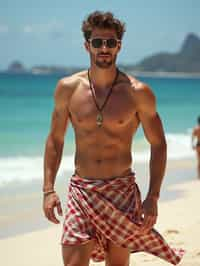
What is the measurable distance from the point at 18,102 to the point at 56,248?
37.4 m

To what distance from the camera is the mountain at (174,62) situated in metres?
150

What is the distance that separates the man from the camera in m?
3.76

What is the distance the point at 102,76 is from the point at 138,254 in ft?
8.28

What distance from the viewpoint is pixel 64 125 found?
157 inches

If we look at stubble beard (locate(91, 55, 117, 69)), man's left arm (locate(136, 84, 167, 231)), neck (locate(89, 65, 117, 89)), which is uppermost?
stubble beard (locate(91, 55, 117, 69))


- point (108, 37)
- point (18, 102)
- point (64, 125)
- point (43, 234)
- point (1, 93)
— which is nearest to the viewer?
point (108, 37)

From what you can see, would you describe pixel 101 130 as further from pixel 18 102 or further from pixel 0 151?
pixel 18 102

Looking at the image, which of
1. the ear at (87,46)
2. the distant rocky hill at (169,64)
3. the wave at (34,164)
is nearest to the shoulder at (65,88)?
the ear at (87,46)

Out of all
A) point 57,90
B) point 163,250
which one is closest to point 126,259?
point 163,250

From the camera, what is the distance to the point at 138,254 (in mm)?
5930

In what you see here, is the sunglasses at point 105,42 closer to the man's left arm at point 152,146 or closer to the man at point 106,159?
the man at point 106,159

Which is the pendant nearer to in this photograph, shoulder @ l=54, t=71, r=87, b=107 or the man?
the man

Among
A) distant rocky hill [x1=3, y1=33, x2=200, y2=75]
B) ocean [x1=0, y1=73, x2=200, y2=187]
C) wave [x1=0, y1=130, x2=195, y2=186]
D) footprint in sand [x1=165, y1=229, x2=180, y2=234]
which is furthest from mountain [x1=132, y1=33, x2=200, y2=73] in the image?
footprint in sand [x1=165, y1=229, x2=180, y2=234]

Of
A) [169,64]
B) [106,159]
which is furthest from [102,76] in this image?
[169,64]
